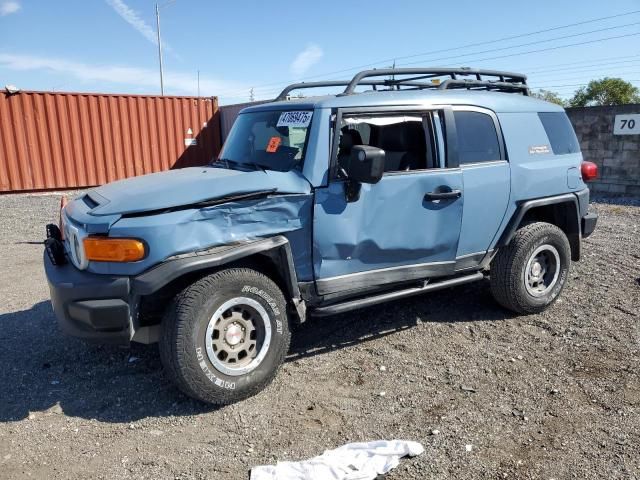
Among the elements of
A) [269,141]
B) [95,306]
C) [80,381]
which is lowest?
[80,381]

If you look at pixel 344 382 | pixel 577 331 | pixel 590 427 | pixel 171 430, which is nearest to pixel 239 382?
pixel 171 430

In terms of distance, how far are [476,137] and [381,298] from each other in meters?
1.54

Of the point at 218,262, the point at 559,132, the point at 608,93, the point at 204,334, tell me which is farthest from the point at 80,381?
the point at 608,93

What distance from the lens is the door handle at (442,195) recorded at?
383 centimetres

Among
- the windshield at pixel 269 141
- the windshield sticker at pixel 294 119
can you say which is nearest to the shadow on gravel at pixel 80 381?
the windshield at pixel 269 141

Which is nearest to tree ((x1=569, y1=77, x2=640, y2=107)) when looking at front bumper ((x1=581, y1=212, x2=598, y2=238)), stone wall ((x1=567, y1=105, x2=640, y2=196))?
stone wall ((x1=567, y1=105, x2=640, y2=196))

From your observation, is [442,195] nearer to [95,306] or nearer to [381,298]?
[381,298]

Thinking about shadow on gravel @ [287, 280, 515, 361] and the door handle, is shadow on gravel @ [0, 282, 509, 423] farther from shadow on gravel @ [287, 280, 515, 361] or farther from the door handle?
the door handle

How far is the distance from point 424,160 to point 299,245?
1250 mm

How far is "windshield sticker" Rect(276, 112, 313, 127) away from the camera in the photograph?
3.61 meters

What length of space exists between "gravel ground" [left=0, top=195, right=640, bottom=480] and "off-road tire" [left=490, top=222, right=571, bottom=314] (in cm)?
17

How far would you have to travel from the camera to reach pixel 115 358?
391cm

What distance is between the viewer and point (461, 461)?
8.82 ft

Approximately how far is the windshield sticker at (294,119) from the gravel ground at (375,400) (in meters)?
1.74
